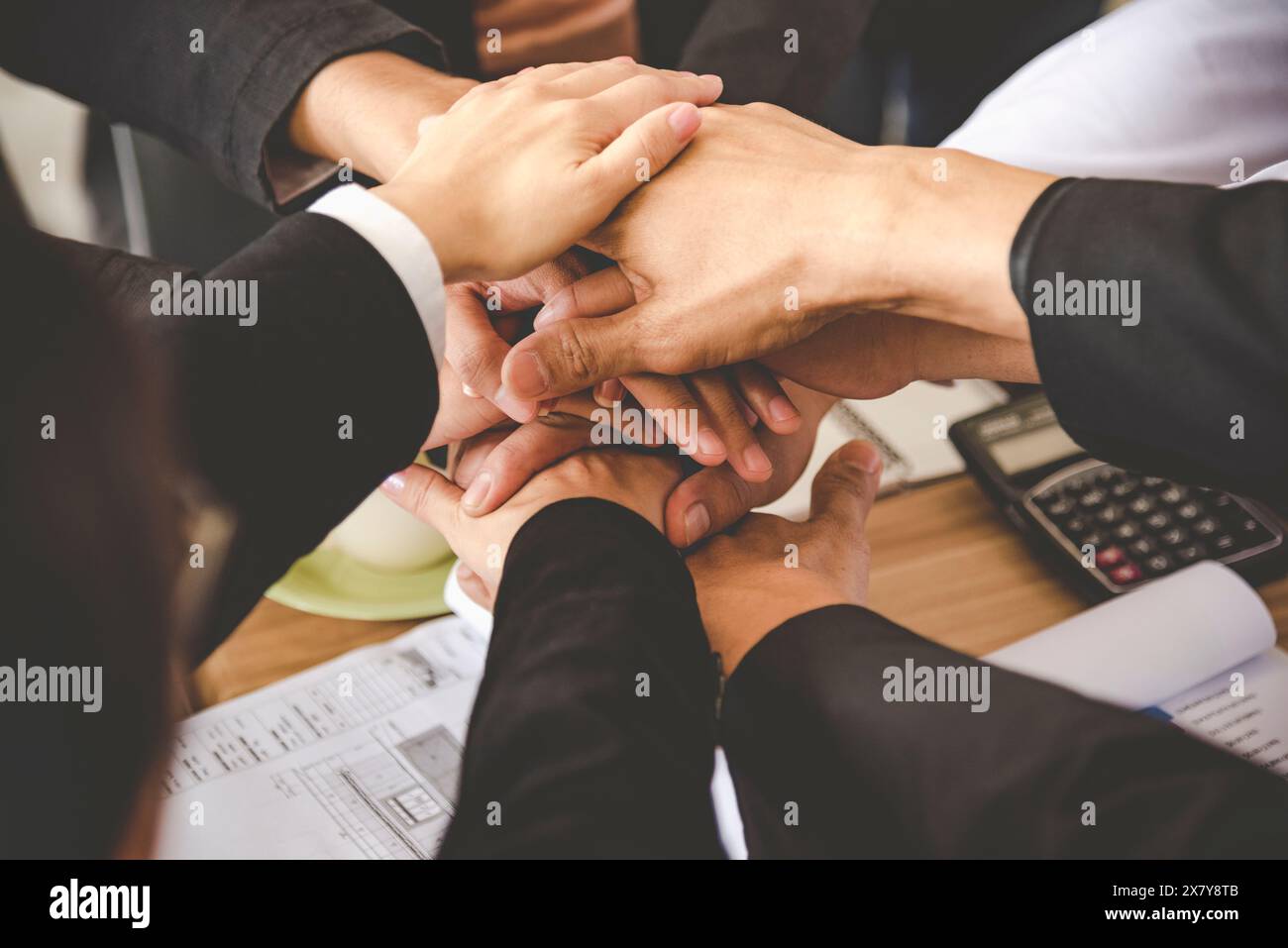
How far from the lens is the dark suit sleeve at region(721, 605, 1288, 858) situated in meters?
0.51

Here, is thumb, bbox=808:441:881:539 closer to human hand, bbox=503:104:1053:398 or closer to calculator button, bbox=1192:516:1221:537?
human hand, bbox=503:104:1053:398

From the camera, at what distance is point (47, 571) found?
1.07ft

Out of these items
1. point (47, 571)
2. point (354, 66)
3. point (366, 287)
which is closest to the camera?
point (47, 571)

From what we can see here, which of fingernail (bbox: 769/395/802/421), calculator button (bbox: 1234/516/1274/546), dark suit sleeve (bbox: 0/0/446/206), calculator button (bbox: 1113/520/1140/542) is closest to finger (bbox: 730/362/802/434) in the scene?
fingernail (bbox: 769/395/802/421)

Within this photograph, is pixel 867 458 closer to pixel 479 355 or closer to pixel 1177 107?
pixel 479 355

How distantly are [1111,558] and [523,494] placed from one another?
516 mm

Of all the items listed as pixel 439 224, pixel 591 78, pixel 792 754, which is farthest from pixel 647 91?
pixel 792 754

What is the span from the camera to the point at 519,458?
909 millimetres

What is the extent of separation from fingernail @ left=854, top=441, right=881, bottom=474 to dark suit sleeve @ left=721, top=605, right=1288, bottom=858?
308 millimetres

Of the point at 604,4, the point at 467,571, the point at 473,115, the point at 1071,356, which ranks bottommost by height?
the point at 467,571

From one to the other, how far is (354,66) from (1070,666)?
0.90 meters
